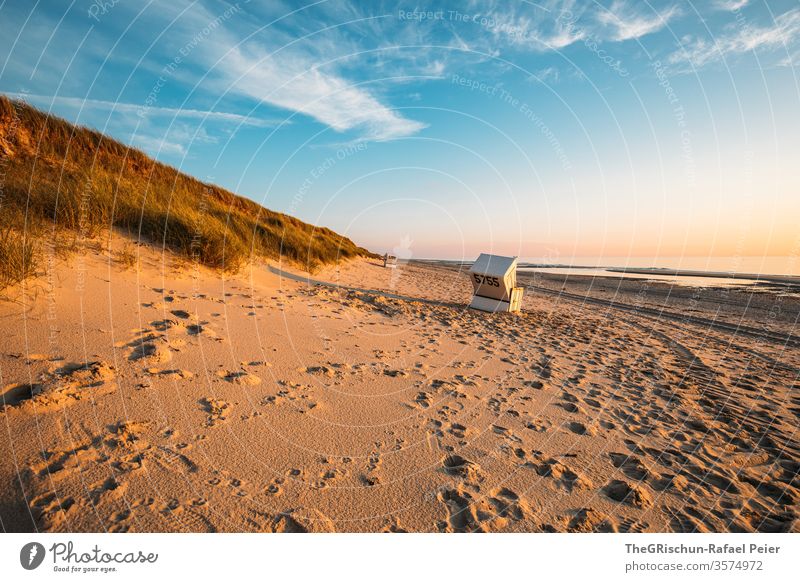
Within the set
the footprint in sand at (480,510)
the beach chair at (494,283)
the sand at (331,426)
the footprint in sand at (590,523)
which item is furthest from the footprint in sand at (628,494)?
the beach chair at (494,283)

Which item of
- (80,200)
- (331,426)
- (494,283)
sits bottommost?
(331,426)

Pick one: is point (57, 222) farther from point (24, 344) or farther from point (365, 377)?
point (365, 377)

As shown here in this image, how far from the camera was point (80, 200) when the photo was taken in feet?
22.5

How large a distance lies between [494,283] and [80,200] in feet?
33.5

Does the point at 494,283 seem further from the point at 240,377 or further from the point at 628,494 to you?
the point at 240,377

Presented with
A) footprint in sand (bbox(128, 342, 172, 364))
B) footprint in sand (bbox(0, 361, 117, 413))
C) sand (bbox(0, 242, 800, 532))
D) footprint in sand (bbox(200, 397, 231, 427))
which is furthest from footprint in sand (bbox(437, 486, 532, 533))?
footprint in sand (bbox(128, 342, 172, 364))

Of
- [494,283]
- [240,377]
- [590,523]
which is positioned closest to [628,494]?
[590,523]

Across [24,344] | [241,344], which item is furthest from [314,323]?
[24,344]

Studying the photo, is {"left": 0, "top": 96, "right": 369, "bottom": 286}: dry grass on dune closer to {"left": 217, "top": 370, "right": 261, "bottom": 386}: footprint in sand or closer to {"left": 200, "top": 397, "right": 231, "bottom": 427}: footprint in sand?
{"left": 217, "top": 370, "right": 261, "bottom": 386}: footprint in sand

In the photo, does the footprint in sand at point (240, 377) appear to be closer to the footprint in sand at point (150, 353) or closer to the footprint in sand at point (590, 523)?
the footprint in sand at point (150, 353)

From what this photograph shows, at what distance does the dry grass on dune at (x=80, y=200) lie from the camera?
5844 mm

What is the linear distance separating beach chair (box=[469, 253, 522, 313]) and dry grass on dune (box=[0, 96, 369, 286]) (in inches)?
269

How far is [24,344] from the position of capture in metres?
3.82

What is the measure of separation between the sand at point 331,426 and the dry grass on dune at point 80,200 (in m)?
0.74
